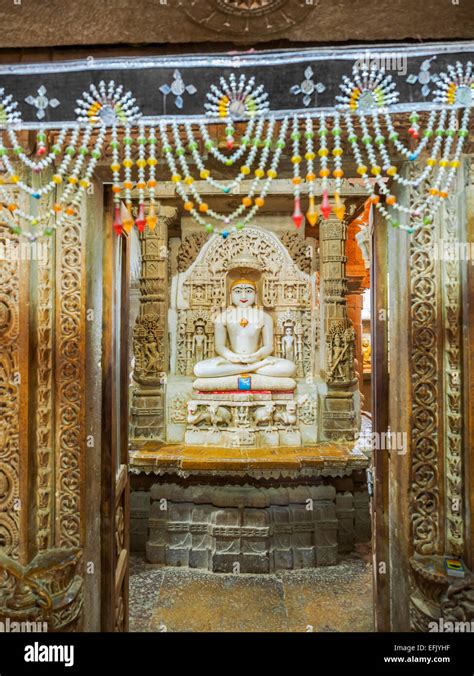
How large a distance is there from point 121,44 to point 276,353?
4228 mm

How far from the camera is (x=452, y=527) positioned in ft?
7.27

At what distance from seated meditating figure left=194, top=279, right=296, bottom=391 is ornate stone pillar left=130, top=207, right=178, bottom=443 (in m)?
0.59

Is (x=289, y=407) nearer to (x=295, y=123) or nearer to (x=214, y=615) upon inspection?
(x=214, y=615)

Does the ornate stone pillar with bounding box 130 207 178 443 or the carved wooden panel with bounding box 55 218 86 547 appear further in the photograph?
the ornate stone pillar with bounding box 130 207 178 443

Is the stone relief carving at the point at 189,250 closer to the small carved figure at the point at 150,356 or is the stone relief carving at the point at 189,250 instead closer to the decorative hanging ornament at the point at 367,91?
the small carved figure at the point at 150,356

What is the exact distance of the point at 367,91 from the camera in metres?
1.91

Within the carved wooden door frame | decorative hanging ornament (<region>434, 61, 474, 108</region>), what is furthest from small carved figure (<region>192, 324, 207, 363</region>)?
decorative hanging ornament (<region>434, 61, 474, 108</region>)

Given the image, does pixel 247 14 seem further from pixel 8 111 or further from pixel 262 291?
pixel 262 291

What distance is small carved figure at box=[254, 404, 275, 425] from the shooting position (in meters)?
5.15

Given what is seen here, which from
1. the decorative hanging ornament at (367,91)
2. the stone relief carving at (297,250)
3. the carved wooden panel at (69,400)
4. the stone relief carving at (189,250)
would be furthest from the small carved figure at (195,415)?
the decorative hanging ornament at (367,91)

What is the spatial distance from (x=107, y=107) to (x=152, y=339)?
373cm

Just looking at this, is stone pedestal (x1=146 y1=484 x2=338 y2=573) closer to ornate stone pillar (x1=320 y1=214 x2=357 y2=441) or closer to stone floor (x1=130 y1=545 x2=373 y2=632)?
stone floor (x1=130 y1=545 x2=373 y2=632)

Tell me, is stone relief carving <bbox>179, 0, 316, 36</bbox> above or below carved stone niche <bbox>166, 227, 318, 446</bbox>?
above

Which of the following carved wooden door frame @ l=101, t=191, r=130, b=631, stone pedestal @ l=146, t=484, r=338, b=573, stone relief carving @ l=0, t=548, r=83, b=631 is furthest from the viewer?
stone pedestal @ l=146, t=484, r=338, b=573
